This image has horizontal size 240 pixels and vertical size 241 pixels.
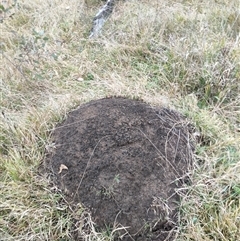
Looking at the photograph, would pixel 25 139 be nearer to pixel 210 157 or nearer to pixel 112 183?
pixel 112 183

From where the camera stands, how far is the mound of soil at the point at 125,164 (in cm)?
178

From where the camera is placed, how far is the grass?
1834 mm

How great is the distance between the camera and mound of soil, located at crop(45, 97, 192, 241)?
1.78 m

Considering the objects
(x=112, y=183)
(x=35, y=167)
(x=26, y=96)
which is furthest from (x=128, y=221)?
(x=26, y=96)

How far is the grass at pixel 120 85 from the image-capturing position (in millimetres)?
1834

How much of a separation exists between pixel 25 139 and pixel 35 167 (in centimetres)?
24

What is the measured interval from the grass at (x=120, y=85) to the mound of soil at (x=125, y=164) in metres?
0.08

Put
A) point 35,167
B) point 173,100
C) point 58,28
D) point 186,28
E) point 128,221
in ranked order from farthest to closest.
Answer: point 58,28 → point 186,28 → point 173,100 → point 35,167 → point 128,221

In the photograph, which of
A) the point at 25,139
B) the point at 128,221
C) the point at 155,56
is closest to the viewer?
the point at 128,221

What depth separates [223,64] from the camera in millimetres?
2770

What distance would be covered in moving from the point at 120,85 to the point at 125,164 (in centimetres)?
89

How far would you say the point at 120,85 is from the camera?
2635 mm

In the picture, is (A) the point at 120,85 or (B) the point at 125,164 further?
(A) the point at 120,85

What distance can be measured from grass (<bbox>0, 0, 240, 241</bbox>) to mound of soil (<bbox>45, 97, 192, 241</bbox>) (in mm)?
83
